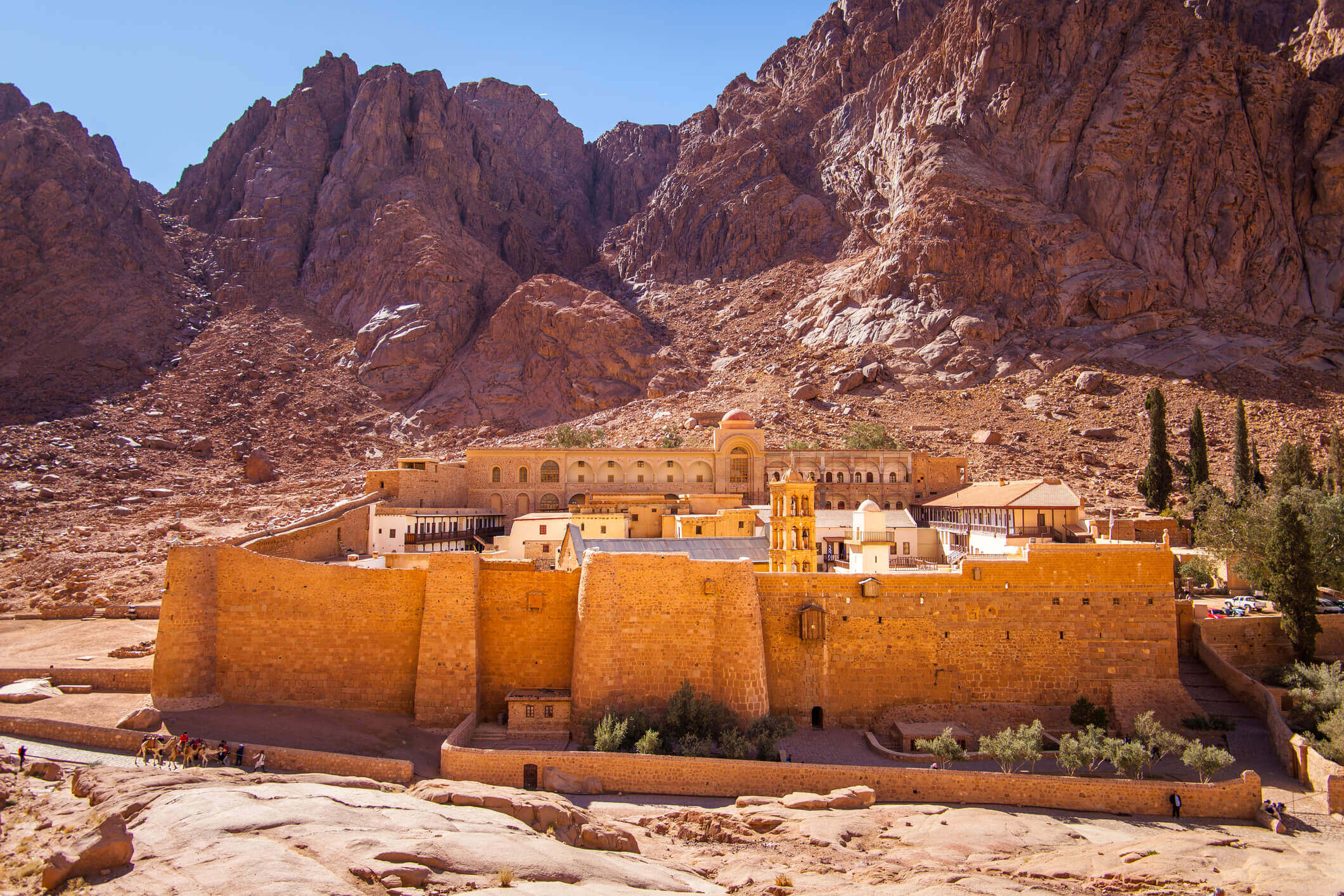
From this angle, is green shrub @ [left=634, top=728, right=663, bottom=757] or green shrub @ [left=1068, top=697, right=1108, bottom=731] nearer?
green shrub @ [left=634, top=728, right=663, bottom=757]

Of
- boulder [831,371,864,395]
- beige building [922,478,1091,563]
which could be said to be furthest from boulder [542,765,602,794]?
boulder [831,371,864,395]

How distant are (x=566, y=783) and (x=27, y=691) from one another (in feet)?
43.0

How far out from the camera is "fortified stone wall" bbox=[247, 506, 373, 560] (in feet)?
96.8

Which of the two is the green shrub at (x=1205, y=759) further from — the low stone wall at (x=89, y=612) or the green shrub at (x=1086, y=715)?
the low stone wall at (x=89, y=612)

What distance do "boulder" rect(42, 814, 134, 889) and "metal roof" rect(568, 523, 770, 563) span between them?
1326 cm

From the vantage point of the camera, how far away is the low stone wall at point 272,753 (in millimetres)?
17188

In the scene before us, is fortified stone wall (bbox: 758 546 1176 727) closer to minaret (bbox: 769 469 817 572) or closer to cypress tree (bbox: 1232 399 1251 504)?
minaret (bbox: 769 469 817 572)

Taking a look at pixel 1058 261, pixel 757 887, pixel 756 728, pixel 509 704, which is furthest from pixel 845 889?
pixel 1058 261

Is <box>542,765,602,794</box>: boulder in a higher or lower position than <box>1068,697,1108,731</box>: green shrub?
lower

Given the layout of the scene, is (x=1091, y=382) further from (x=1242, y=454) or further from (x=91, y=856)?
(x=91, y=856)

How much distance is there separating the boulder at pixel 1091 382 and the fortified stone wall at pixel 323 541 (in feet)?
158

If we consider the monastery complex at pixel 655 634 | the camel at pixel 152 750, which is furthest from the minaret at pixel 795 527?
the camel at pixel 152 750

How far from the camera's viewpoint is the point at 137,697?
2041 centimetres

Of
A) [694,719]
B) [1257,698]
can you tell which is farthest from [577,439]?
[1257,698]
